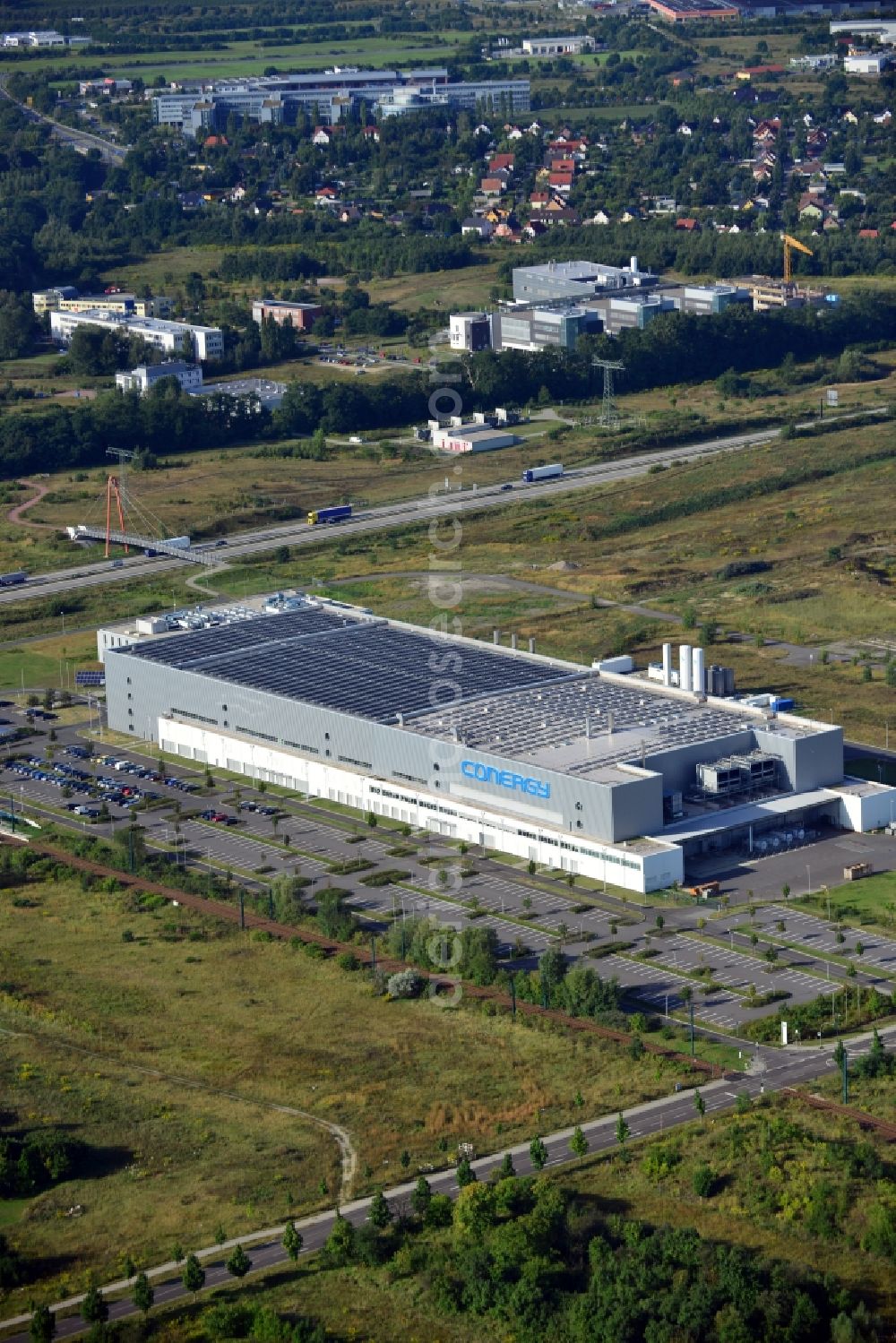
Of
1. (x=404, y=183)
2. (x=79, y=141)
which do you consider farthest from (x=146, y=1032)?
(x=79, y=141)

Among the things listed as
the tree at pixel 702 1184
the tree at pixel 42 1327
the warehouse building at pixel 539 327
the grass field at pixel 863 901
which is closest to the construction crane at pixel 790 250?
the warehouse building at pixel 539 327

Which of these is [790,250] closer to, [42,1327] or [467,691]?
[467,691]

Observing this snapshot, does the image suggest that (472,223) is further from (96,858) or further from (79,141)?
(96,858)

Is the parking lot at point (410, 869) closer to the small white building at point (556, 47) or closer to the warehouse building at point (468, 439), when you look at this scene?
the warehouse building at point (468, 439)

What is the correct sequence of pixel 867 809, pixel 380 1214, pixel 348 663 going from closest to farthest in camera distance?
pixel 380 1214
pixel 867 809
pixel 348 663

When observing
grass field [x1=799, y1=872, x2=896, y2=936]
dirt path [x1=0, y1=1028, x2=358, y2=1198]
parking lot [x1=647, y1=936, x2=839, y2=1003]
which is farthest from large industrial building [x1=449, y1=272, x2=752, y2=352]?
dirt path [x1=0, y1=1028, x2=358, y2=1198]

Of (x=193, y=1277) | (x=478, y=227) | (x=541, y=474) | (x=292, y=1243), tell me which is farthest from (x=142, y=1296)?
(x=478, y=227)

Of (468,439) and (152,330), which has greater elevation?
(152,330)
